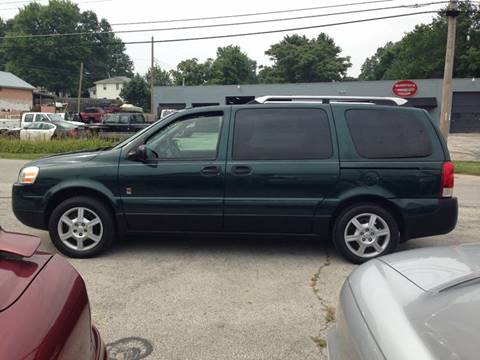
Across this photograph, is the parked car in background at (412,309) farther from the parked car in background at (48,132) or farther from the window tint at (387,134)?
the parked car in background at (48,132)

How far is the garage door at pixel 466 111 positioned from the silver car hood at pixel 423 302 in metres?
41.2

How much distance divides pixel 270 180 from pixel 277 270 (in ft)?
3.18

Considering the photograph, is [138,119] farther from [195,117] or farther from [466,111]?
[466,111]

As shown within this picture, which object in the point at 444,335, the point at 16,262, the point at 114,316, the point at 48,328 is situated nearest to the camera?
the point at 444,335

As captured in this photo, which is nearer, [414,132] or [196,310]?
[196,310]

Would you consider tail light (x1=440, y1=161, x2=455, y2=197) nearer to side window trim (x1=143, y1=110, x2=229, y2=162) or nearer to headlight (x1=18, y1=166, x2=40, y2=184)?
side window trim (x1=143, y1=110, x2=229, y2=162)

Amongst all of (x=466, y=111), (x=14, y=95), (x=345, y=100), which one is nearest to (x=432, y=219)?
(x=345, y=100)

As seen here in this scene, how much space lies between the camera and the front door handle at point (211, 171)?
17.5ft

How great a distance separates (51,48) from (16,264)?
8808cm

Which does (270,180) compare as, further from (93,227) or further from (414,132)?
(93,227)

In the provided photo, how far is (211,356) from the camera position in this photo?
335cm

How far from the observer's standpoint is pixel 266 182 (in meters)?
5.31

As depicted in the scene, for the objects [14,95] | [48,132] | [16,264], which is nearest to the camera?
[16,264]

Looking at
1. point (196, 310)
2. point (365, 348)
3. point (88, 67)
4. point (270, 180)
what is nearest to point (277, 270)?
point (270, 180)
